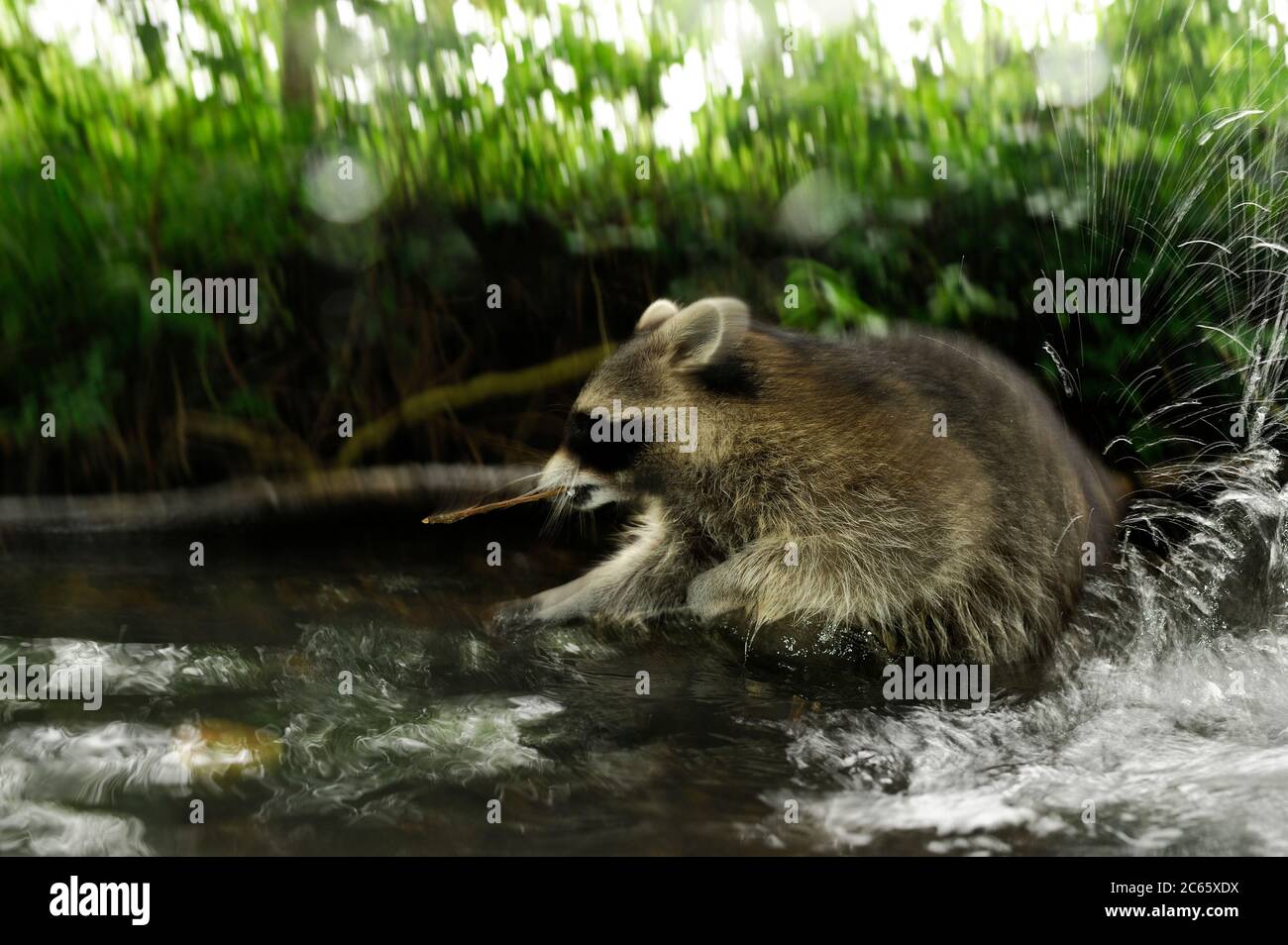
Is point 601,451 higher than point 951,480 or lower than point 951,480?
higher

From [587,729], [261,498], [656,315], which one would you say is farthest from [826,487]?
[261,498]

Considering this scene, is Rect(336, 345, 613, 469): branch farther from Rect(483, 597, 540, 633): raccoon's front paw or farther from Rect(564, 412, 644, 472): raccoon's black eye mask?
Rect(483, 597, 540, 633): raccoon's front paw

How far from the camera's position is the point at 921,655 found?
406cm

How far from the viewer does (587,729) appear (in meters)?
3.24

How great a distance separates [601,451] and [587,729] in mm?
1340

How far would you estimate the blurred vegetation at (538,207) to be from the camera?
5391 millimetres

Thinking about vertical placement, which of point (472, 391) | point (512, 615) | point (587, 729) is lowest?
point (587, 729)

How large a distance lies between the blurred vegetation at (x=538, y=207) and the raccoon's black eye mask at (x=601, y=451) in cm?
140

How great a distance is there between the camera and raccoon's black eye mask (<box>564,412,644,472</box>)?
428cm

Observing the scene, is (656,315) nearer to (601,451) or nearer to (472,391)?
(601,451)

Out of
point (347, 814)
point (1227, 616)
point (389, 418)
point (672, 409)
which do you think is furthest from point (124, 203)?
Result: point (1227, 616)

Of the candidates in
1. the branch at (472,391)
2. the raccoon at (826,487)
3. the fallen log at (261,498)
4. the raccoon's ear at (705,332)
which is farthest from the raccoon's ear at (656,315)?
the branch at (472,391)

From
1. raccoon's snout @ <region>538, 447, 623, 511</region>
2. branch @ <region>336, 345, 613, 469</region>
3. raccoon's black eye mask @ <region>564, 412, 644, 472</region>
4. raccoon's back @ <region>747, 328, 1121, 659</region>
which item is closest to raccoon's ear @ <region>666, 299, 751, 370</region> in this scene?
raccoon's back @ <region>747, 328, 1121, 659</region>

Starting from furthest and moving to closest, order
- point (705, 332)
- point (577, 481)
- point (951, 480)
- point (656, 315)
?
point (656, 315)
point (577, 481)
point (705, 332)
point (951, 480)
